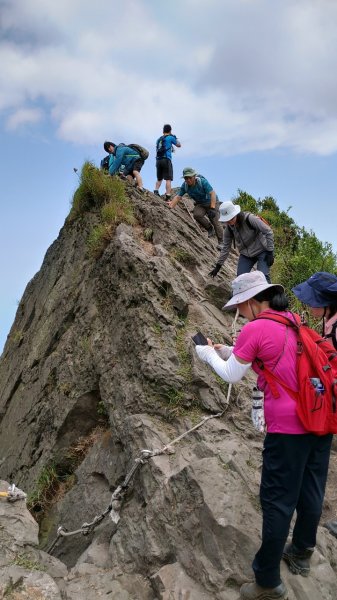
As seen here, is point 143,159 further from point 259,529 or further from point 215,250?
point 259,529

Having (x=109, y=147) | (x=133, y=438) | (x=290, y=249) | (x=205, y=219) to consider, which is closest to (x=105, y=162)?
(x=109, y=147)

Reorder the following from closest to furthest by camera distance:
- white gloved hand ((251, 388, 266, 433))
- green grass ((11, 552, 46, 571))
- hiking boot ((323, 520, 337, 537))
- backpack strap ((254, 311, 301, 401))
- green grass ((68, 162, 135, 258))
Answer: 1. backpack strap ((254, 311, 301, 401))
2. white gloved hand ((251, 388, 266, 433))
3. green grass ((11, 552, 46, 571))
4. hiking boot ((323, 520, 337, 537))
5. green grass ((68, 162, 135, 258))

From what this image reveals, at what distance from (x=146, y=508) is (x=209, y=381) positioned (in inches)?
73.7

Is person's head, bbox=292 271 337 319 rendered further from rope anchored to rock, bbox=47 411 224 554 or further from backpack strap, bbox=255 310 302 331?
rope anchored to rock, bbox=47 411 224 554

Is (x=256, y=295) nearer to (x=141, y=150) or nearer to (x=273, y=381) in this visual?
(x=273, y=381)

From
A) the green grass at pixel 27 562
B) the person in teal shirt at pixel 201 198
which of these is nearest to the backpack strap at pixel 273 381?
the green grass at pixel 27 562

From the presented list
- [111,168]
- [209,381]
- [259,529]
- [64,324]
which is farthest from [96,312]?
[111,168]

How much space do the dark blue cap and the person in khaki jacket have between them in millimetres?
3690

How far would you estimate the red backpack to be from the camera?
11.8ft

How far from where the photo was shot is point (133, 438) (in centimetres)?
566

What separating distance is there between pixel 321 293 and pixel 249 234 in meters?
3.93

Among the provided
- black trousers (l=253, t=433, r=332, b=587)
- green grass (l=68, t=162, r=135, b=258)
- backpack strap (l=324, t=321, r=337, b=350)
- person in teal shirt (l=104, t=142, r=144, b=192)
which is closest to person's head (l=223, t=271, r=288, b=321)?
backpack strap (l=324, t=321, r=337, b=350)

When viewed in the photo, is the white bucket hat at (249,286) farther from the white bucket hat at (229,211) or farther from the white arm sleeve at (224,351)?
the white bucket hat at (229,211)

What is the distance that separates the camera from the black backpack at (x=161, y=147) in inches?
537
